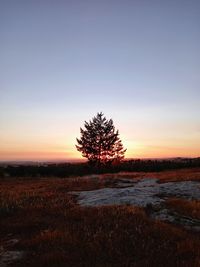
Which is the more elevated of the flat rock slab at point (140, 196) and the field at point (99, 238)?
the flat rock slab at point (140, 196)

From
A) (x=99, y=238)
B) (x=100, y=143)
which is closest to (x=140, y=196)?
(x=99, y=238)

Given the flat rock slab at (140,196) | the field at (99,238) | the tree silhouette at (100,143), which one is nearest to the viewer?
the field at (99,238)

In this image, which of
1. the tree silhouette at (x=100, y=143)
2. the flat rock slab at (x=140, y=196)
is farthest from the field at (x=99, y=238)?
the tree silhouette at (x=100, y=143)

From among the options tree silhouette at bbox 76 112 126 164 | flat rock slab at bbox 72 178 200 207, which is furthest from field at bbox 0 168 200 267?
tree silhouette at bbox 76 112 126 164

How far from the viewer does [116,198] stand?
18125 millimetres

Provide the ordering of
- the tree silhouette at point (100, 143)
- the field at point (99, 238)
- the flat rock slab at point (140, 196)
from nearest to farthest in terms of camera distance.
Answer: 1. the field at point (99, 238)
2. the flat rock slab at point (140, 196)
3. the tree silhouette at point (100, 143)

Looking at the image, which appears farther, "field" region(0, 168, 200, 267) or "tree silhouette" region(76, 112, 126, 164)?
"tree silhouette" region(76, 112, 126, 164)

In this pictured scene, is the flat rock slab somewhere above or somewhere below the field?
above

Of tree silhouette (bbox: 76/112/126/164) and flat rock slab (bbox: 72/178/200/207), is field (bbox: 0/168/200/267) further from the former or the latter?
tree silhouette (bbox: 76/112/126/164)

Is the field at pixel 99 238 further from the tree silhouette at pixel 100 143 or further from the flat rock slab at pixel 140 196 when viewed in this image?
the tree silhouette at pixel 100 143

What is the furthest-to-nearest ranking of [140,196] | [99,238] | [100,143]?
[100,143] < [140,196] < [99,238]

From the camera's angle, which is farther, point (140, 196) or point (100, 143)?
point (100, 143)

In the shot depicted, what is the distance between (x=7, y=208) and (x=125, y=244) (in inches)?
287

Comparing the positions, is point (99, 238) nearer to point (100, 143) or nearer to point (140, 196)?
point (140, 196)
